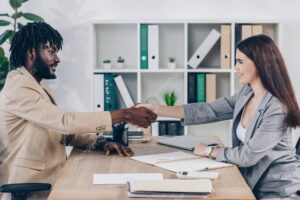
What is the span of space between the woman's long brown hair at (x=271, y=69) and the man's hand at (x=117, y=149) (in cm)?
72

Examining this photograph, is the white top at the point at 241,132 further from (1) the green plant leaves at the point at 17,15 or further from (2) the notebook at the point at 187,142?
(1) the green plant leaves at the point at 17,15

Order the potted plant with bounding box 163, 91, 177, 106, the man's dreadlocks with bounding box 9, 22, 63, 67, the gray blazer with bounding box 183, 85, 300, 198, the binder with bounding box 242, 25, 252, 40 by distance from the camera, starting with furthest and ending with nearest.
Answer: the potted plant with bounding box 163, 91, 177, 106
the binder with bounding box 242, 25, 252, 40
the man's dreadlocks with bounding box 9, 22, 63, 67
the gray blazer with bounding box 183, 85, 300, 198

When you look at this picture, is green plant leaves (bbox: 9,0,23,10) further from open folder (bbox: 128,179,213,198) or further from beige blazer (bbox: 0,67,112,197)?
open folder (bbox: 128,179,213,198)

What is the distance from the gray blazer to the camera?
2457 millimetres

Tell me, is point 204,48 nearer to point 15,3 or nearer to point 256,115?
point 15,3

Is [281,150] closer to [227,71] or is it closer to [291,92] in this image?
[291,92]

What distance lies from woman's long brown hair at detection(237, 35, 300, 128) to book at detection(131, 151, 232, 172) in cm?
42

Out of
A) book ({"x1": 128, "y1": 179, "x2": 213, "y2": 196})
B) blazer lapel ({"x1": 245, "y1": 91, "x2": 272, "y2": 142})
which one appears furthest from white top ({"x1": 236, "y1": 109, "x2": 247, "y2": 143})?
book ({"x1": 128, "y1": 179, "x2": 213, "y2": 196})

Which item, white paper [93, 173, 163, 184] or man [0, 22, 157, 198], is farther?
man [0, 22, 157, 198]

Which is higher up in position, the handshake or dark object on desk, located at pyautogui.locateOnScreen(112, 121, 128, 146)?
the handshake

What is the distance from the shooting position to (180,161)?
8.11 feet

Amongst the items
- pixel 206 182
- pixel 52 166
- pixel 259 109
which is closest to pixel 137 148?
pixel 52 166

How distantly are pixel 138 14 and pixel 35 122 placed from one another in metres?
1.99

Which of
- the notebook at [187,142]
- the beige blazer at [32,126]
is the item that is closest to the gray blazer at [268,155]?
the notebook at [187,142]
